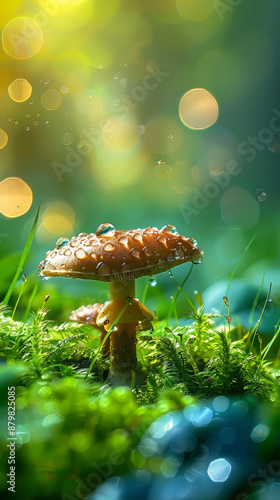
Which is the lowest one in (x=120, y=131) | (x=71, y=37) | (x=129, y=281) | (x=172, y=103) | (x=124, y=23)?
(x=129, y=281)

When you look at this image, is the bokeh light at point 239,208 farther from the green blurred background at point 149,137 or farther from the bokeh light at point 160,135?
the bokeh light at point 160,135

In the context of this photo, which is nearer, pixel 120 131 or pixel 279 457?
pixel 279 457

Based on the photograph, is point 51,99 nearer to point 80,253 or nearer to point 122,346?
point 80,253

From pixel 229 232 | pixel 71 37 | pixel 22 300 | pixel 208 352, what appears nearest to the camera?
pixel 208 352

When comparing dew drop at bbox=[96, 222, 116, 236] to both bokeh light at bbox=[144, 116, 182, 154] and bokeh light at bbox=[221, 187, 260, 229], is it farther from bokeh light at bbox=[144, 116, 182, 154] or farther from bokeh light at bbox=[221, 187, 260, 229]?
bokeh light at bbox=[221, 187, 260, 229]

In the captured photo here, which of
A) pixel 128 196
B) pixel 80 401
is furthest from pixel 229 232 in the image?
pixel 80 401

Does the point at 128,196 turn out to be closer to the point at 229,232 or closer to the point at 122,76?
the point at 229,232

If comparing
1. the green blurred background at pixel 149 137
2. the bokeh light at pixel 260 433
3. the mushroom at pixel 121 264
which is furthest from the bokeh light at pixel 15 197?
the bokeh light at pixel 260 433
